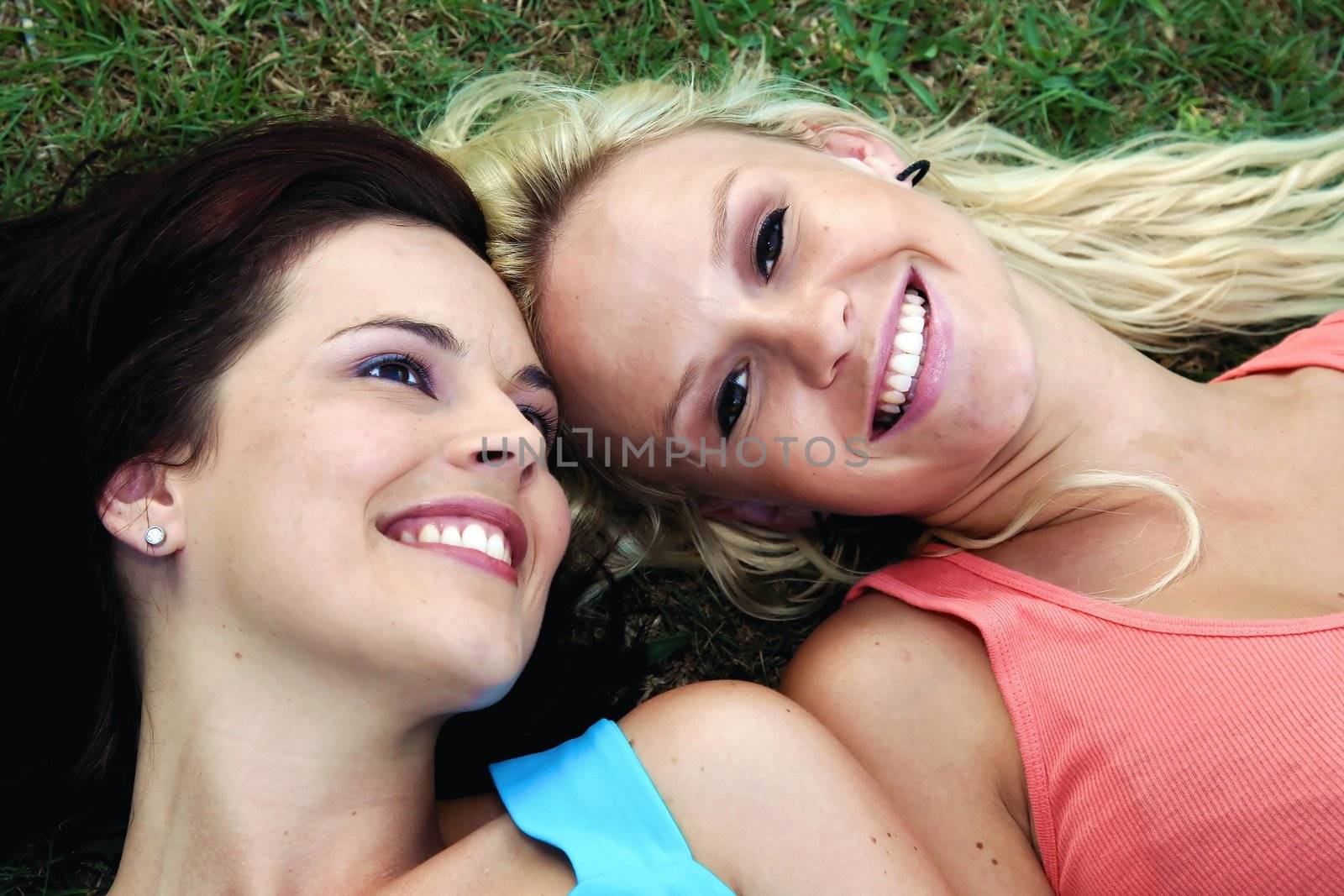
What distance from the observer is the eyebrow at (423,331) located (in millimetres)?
2193

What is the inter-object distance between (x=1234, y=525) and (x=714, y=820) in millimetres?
1391

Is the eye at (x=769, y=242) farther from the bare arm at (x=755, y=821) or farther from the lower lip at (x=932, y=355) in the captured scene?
the bare arm at (x=755, y=821)

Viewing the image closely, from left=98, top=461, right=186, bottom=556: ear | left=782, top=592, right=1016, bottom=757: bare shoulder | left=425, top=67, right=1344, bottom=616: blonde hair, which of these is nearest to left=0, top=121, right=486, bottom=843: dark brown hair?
left=98, top=461, right=186, bottom=556: ear

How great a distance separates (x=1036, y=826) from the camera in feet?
7.97

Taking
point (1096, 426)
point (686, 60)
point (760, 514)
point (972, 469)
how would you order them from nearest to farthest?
point (972, 469), point (1096, 426), point (760, 514), point (686, 60)

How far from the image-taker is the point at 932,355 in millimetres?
2416

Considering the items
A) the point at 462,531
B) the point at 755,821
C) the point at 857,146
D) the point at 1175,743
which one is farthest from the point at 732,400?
the point at 1175,743

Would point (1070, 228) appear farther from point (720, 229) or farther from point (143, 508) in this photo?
Result: point (143, 508)

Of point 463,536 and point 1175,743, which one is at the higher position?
point 463,536

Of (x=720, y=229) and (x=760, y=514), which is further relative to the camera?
(x=760, y=514)

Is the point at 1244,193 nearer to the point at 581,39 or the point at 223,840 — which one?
the point at 581,39

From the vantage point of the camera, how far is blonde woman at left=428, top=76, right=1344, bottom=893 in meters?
2.27

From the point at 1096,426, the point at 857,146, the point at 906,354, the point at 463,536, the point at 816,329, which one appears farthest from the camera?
the point at 857,146

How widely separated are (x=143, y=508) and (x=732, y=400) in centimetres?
129
